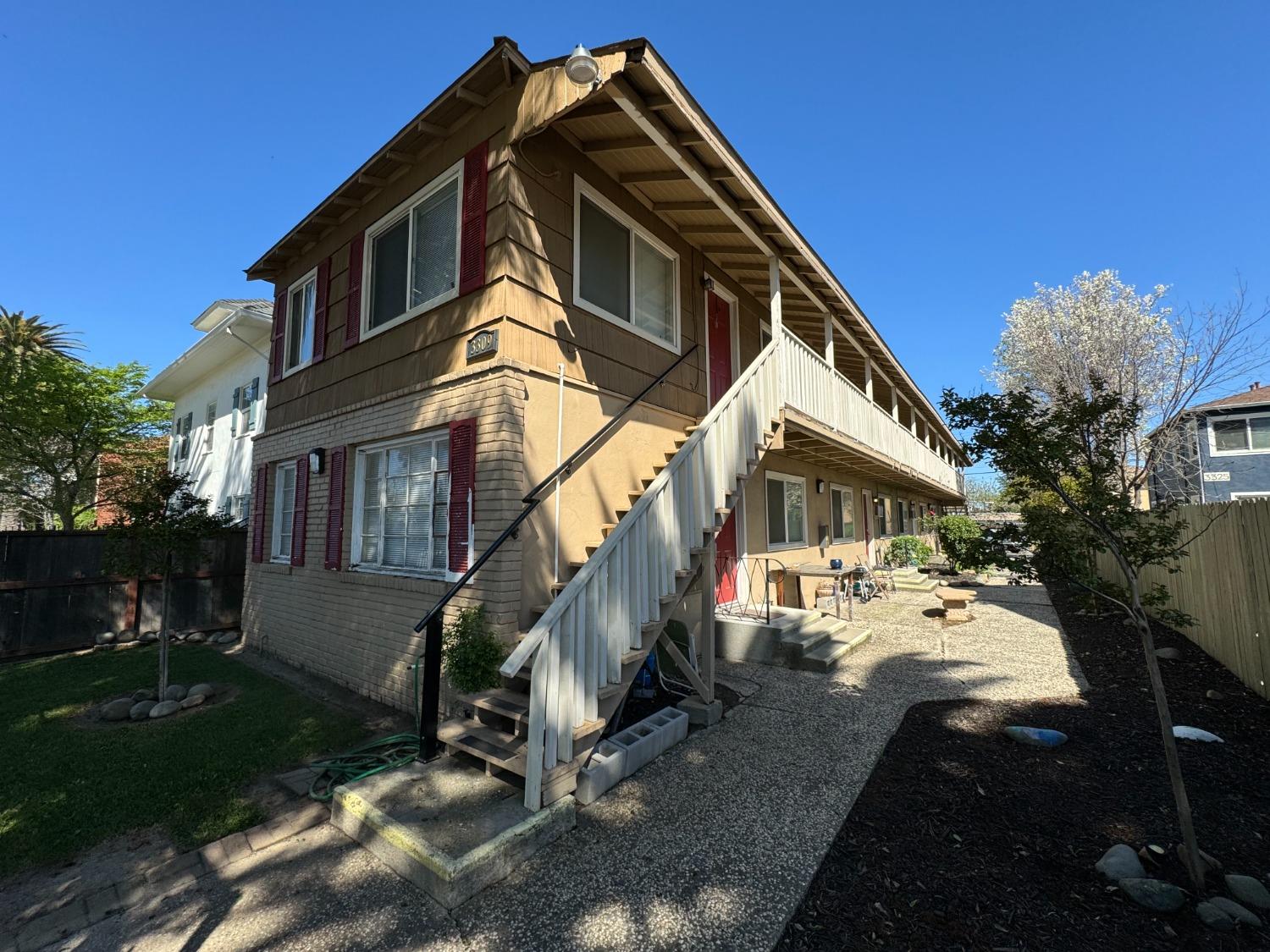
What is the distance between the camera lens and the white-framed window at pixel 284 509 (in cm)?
820

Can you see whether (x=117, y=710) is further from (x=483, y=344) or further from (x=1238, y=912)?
→ (x=1238, y=912)

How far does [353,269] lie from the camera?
723 centimetres

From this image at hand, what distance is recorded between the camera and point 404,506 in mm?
6113

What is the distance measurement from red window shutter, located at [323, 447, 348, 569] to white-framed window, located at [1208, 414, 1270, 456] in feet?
96.0

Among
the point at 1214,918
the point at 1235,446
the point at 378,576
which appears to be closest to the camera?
the point at 1214,918

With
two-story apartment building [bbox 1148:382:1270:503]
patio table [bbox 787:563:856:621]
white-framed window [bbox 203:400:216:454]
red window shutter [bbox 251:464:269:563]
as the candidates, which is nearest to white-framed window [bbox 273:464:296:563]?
red window shutter [bbox 251:464:269:563]

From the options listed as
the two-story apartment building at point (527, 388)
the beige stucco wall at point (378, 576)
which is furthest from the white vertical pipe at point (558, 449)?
the beige stucco wall at point (378, 576)

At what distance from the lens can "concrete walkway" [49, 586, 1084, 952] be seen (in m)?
2.62

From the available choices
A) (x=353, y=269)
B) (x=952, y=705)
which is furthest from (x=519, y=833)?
(x=353, y=269)

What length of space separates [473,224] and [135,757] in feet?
18.8

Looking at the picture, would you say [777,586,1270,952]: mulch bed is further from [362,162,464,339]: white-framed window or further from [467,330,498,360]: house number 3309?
[362,162,464,339]: white-framed window

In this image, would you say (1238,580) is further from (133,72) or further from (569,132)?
(133,72)

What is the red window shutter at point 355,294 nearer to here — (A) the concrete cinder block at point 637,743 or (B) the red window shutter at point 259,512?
(B) the red window shutter at point 259,512

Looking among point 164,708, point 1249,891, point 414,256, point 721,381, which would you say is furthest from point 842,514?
point 164,708
